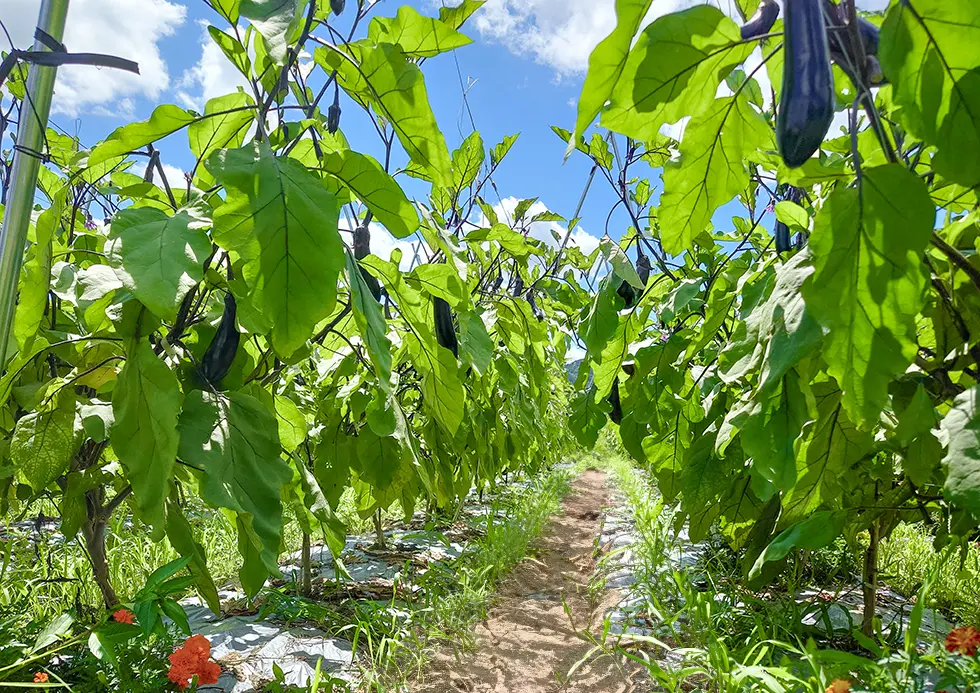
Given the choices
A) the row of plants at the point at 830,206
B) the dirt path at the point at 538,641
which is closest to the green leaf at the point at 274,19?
the row of plants at the point at 830,206

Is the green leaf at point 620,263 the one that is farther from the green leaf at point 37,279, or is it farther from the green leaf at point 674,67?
the green leaf at point 37,279

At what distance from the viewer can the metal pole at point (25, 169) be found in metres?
0.68

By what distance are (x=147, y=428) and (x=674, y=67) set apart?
0.58 meters

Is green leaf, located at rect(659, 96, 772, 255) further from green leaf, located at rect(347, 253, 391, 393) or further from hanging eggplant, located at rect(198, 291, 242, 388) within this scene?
hanging eggplant, located at rect(198, 291, 242, 388)

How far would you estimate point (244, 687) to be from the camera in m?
1.45

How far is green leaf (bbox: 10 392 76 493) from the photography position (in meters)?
0.79

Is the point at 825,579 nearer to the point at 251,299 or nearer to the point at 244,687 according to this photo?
the point at 244,687

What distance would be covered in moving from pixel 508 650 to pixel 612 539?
5.55 ft

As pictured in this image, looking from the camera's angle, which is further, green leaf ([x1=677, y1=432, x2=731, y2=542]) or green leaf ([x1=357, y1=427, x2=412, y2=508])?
green leaf ([x1=357, y1=427, x2=412, y2=508])

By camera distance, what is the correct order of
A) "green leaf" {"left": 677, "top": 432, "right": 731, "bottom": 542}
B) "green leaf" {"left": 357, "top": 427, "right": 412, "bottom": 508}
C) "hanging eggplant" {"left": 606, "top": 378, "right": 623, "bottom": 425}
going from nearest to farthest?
"green leaf" {"left": 677, "top": 432, "right": 731, "bottom": 542}
"green leaf" {"left": 357, "top": 427, "right": 412, "bottom": 508}
"hanging eggplant" {"left": 606, "top": 378, "right": 623, "bottom": 425}

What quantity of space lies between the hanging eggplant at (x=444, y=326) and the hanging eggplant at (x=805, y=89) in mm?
466

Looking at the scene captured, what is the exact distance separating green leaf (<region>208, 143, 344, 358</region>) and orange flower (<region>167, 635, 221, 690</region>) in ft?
3.15

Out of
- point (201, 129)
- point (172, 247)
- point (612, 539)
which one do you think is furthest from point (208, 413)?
point (612, 539)

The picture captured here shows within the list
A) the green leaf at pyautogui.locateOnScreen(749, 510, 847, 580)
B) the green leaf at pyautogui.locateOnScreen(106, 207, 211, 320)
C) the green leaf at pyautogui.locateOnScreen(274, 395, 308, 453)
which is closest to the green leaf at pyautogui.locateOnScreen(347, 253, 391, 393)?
the green leaf at pyautogui.locateOnScreen(106, 207, 211, 320)
